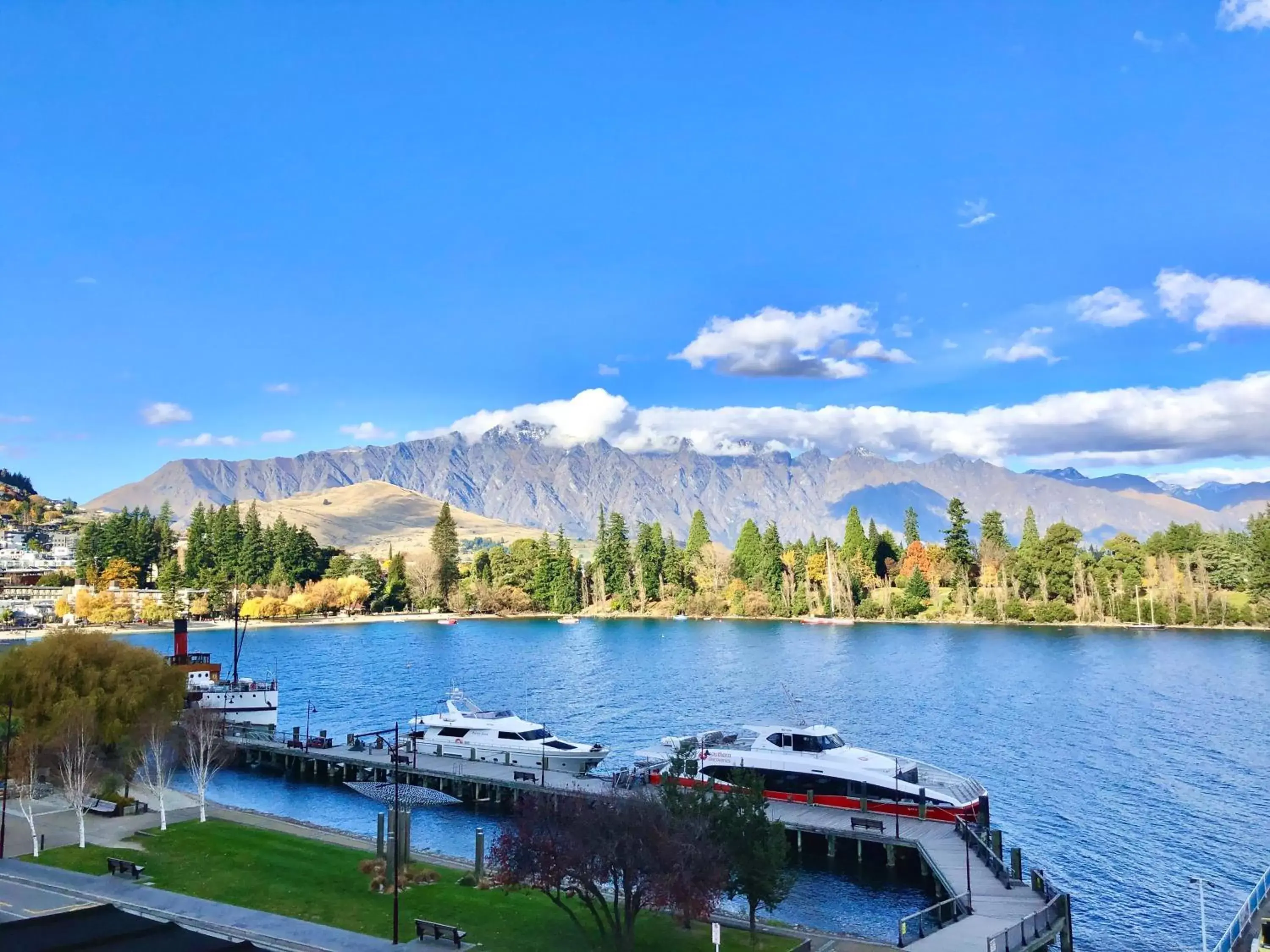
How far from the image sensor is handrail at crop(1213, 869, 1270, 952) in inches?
1104

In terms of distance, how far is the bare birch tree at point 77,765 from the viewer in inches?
1633

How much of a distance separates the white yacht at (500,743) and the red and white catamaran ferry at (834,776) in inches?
254

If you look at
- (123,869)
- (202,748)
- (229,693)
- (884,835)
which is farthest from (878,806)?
(229,693)

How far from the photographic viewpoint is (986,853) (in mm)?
41031

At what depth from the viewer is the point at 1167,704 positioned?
286ft

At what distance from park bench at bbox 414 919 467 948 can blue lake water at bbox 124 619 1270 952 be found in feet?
50.7

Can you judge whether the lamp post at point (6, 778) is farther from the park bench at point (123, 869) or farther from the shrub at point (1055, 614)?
the shrub at point (1055, 614)

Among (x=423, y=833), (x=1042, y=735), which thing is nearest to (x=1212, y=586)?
(x=1042, y=735)

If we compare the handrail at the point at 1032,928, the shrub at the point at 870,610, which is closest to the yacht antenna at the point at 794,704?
the handrail at the point at 1032,928

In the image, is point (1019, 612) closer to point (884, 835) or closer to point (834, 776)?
point (834, 776)

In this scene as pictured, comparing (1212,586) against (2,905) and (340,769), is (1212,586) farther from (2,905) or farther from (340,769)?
(2,905)

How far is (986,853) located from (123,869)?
3521 centimetres

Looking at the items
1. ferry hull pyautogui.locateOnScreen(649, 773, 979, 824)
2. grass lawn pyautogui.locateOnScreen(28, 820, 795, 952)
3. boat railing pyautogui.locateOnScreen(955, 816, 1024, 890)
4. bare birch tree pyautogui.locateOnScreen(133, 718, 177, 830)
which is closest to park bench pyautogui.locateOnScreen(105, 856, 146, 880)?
grass lawn pyautogui.locateOnScreen(28, 820, 795, 952)

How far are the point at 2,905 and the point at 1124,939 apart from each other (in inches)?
1577
